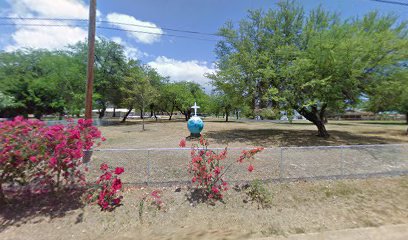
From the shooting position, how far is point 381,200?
15.2 feet

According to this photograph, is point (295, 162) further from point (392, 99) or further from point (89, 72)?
point (392, 99)

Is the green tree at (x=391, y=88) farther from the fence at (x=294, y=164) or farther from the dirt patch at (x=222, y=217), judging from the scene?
the dirt patch at (x=222, y=217)

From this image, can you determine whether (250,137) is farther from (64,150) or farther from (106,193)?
(64,150)

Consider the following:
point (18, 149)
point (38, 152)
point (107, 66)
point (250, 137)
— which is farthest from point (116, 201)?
point (107, 66)

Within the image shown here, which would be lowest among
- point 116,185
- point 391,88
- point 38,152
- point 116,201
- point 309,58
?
point 116,201

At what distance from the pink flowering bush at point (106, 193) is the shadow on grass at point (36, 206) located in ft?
0.83

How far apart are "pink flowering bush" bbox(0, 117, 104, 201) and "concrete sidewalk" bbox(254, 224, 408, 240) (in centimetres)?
426

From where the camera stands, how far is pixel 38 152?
3.73 m

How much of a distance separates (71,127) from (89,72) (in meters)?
2.64

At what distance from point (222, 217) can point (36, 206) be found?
3927 mm

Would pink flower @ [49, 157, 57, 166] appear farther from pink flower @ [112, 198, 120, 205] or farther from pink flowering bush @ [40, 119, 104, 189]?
pink flower @ [112, 198, 120, 205]

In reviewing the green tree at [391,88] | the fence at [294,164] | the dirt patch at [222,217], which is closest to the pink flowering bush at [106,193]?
the dirt patch at [222,217]

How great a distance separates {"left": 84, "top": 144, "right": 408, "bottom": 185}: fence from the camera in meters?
5.53

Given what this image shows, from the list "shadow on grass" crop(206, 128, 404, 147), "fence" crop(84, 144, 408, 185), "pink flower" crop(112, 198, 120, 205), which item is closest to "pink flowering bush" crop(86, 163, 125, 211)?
"pink flower" crop(112, 198, 120, 205)
